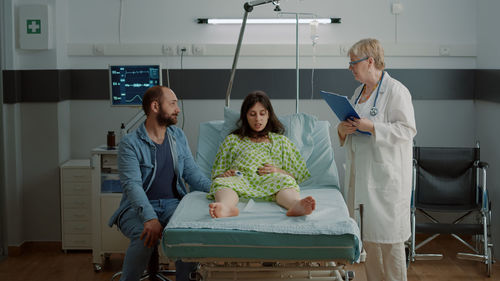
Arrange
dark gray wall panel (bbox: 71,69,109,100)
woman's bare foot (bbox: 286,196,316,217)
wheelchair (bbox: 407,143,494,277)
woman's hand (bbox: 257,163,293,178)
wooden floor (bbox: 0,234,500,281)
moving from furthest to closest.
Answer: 1. dark gray wall panel (bbox: 71,69,109,100)
2. wheelchair (bbox: 407,143,494,277)
3. wooden floor (bbox: 0,234,500,281)
4. woman's hand (bbox: 257,163,293,178)
5. woman's bare foot (bbox: 286,196,316,217)

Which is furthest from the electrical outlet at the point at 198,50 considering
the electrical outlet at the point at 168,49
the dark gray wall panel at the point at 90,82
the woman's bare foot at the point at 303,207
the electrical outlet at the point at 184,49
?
the woman's bare foot at the point at 303,207

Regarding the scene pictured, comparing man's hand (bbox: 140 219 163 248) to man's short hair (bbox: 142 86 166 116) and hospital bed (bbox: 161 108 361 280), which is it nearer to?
hospital bed (bbox: 161 108 361 280)

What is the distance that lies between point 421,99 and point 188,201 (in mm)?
2263

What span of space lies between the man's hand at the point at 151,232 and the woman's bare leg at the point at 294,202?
0.56 m

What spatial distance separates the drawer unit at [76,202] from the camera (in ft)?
13.5

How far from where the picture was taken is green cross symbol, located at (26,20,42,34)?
13.5 feet

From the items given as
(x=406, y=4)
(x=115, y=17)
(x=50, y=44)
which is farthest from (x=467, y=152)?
(x=50, y=44)

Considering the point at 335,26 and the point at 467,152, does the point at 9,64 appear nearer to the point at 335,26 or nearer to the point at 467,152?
the point at 335,26

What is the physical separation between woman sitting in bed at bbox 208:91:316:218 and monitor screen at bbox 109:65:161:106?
0.79m

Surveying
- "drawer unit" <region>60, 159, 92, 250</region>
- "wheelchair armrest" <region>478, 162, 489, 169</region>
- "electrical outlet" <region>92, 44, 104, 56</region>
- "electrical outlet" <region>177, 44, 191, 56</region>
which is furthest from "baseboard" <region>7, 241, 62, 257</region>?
"wheelchair armrest" <region>478, 162, 489, 169</region>

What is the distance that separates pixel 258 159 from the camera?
10.6 ft

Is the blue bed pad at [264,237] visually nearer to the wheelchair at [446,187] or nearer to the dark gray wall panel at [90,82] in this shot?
the wheelchair at [446,187]

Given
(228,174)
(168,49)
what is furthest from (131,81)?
(228,174)

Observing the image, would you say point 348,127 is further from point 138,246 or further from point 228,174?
point 138,246
